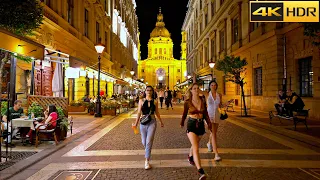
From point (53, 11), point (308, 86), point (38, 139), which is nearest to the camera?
point (38, 139)

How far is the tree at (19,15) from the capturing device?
7859 millimetres

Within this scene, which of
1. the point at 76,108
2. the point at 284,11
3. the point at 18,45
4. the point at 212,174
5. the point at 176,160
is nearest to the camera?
the point at 212,174

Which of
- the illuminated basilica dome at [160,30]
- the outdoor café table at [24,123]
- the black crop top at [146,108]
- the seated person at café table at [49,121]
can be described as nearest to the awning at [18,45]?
the seated person at café table at [49,121]

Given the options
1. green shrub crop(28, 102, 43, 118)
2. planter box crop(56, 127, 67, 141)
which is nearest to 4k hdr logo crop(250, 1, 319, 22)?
planter box crop(56, 127, 67, 141)

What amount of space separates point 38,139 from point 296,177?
721 centimetres

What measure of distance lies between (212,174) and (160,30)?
127 meters

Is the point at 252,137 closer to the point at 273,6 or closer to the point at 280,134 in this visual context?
the point at 280,134

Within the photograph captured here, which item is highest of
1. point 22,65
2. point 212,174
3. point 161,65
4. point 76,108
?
point 161,65

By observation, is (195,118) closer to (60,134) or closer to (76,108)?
(60,134)

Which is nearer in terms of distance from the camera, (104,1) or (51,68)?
(51,68)

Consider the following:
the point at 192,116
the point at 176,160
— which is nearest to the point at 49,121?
the point at 176,160

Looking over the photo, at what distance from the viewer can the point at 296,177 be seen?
5.57m

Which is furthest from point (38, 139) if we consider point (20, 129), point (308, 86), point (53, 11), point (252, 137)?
point (308, 86)

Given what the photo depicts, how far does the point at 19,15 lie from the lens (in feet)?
26.8
